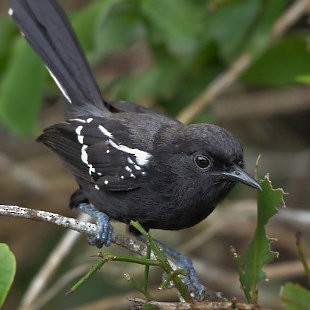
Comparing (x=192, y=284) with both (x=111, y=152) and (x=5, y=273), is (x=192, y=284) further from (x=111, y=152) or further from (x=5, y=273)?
(x=5, y=273)

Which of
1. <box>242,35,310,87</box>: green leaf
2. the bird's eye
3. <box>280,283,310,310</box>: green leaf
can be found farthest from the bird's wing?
<box>242,35,310,87</box>: green leaf

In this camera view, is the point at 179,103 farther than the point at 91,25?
Yes

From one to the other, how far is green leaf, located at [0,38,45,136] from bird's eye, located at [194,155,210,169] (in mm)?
1462

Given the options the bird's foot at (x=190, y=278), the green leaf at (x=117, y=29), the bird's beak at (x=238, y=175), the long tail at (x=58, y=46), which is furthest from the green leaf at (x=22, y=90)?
the bird's beak at (x=238, y=175)

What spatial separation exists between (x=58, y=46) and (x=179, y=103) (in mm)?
1166

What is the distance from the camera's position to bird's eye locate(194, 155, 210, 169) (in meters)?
3.05

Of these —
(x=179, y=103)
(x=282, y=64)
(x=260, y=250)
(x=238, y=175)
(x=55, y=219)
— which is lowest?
(x=55, y=219)

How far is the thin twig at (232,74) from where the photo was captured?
4434mm

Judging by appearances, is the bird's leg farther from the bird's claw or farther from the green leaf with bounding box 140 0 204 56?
the green leaf with bounding box 140 0 204 56

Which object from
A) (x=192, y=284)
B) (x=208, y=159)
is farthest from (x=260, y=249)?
(x=208, y=159)

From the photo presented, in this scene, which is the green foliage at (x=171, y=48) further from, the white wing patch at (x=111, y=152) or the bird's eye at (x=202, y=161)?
the bird's eye at (x=202, y=161)

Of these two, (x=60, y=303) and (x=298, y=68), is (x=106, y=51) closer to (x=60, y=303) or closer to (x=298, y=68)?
(x=298, y=68)

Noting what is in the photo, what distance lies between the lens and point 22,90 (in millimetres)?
4258

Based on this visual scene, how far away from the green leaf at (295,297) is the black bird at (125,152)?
0.74 meters
